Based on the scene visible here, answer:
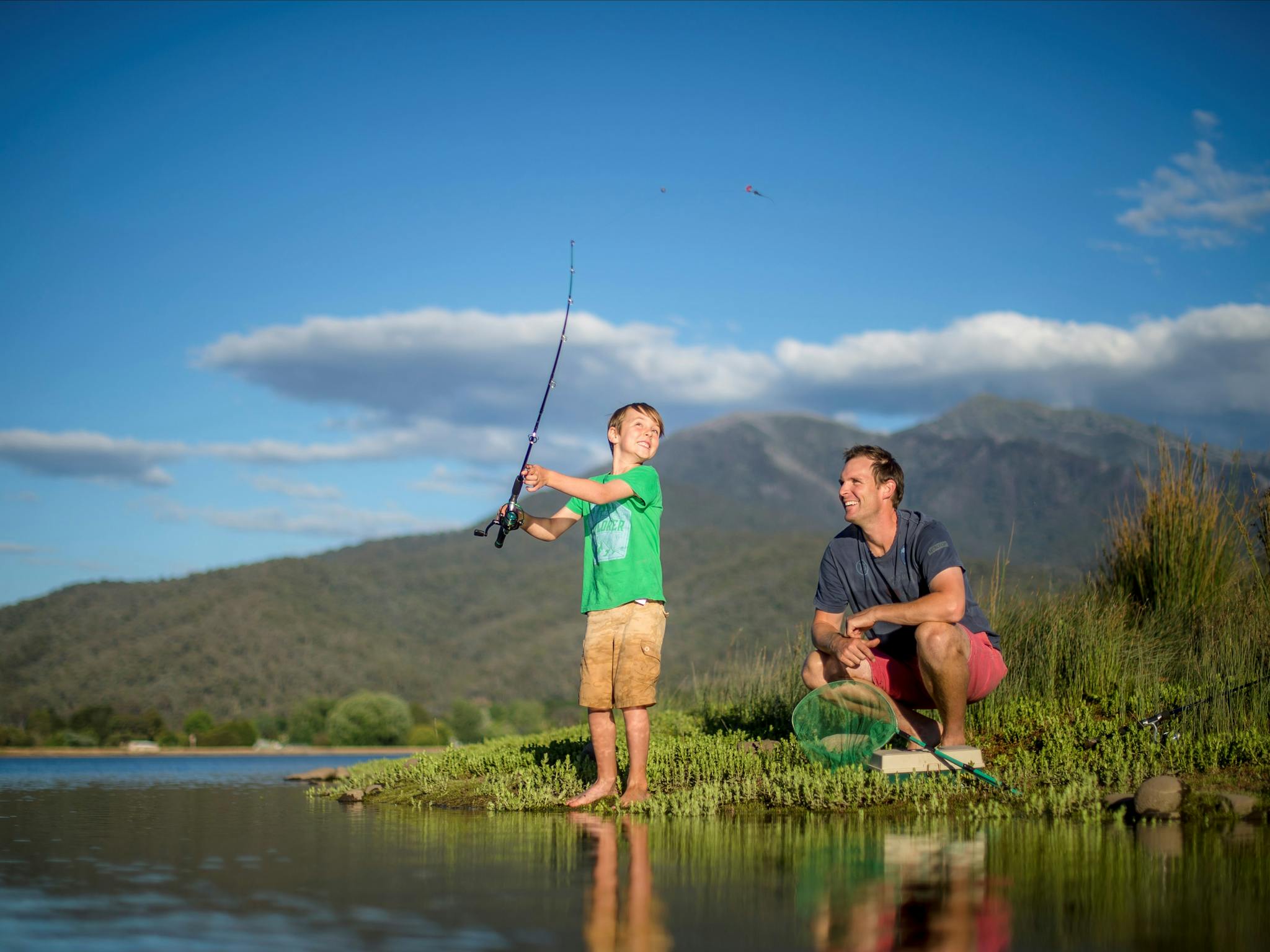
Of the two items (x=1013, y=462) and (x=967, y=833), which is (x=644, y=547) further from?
(x=1013, y=462)

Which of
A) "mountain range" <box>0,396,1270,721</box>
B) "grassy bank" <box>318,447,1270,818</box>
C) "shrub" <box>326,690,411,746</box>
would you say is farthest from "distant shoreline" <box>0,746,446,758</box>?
"grassy bank" <box>318,447,1270,818</box>

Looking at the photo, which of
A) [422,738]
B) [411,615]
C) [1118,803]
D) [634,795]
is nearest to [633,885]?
[634,795]

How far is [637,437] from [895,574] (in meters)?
1.58

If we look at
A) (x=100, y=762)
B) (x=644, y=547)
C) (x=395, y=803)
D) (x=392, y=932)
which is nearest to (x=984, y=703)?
(x=644, y=547)

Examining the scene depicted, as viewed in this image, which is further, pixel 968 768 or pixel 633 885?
pixel 968 768

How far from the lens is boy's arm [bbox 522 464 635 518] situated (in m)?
5.46

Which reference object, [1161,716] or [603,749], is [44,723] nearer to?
[603,749]

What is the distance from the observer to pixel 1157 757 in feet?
19.3

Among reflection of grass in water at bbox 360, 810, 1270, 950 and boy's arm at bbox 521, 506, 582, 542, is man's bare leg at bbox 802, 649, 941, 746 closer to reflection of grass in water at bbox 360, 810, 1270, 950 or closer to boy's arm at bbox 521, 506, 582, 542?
reflection of grass in water at bbox 360, 810, 1270, 950

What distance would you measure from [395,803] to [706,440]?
124 metres

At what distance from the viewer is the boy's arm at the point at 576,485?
5461 mm

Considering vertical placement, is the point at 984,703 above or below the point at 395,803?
above

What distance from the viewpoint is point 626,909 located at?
2.98 m

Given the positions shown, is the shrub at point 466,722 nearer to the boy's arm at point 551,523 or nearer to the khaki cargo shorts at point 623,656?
the boy's arm at point 551,523
